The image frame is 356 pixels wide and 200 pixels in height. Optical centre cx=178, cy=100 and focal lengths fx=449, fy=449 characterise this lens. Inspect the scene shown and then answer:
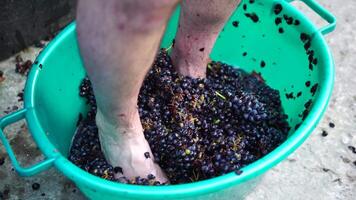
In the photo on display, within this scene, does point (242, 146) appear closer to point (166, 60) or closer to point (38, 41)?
point (166, 60)

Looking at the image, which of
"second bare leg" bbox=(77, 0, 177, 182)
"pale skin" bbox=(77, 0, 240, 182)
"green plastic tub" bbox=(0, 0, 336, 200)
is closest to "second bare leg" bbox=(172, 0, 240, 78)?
"pale skin" bbox=(77, 0, 240, 182)

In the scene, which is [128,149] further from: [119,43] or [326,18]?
[326,18]

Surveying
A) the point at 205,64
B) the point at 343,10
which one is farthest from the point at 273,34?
the point at 343,10

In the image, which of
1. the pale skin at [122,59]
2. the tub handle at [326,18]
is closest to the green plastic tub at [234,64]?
the tub handle at [326,18]

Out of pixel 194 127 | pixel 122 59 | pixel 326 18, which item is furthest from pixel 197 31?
pixel 122 59

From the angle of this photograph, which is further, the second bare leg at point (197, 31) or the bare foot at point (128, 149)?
the second bare leg at point (197, 31)

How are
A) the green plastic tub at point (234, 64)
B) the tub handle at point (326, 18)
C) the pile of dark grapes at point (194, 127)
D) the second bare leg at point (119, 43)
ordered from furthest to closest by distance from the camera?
the tub handle at point (326, 18), the pile of dark grapes at point (194, 127), the green plastic tub at point (234, 64), the second bare leg at point (119, 43)

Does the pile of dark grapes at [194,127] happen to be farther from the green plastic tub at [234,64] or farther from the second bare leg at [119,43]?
the second bare leg at [119,43]
